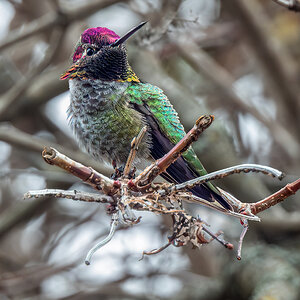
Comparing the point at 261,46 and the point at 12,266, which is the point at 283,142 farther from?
the point at 12,266

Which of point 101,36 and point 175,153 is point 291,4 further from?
point 175,153

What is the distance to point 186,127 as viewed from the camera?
12.2 ft

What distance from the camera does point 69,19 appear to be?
13.6ft

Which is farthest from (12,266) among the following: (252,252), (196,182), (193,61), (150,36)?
(196,182)

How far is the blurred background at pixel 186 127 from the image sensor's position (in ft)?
14.8

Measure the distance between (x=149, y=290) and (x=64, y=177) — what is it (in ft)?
5.88

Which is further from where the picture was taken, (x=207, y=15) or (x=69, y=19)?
(x=207, y=15)

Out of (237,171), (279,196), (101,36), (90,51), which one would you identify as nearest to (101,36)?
(101,36)

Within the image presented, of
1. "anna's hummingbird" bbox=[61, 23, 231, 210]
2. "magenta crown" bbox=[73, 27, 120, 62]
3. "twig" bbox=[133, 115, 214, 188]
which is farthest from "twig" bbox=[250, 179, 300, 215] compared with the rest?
"magenta crown" bbox=[73, 27, 120, 62]

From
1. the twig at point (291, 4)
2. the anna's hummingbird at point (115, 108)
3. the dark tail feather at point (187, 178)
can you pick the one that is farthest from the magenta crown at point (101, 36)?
the twig at point (291, 4)

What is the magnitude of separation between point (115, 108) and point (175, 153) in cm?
110

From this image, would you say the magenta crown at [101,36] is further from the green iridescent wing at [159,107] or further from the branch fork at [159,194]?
the branch fork at [159,194]

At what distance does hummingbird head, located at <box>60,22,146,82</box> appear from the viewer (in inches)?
103

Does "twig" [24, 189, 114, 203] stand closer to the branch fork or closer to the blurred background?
the branch fork
